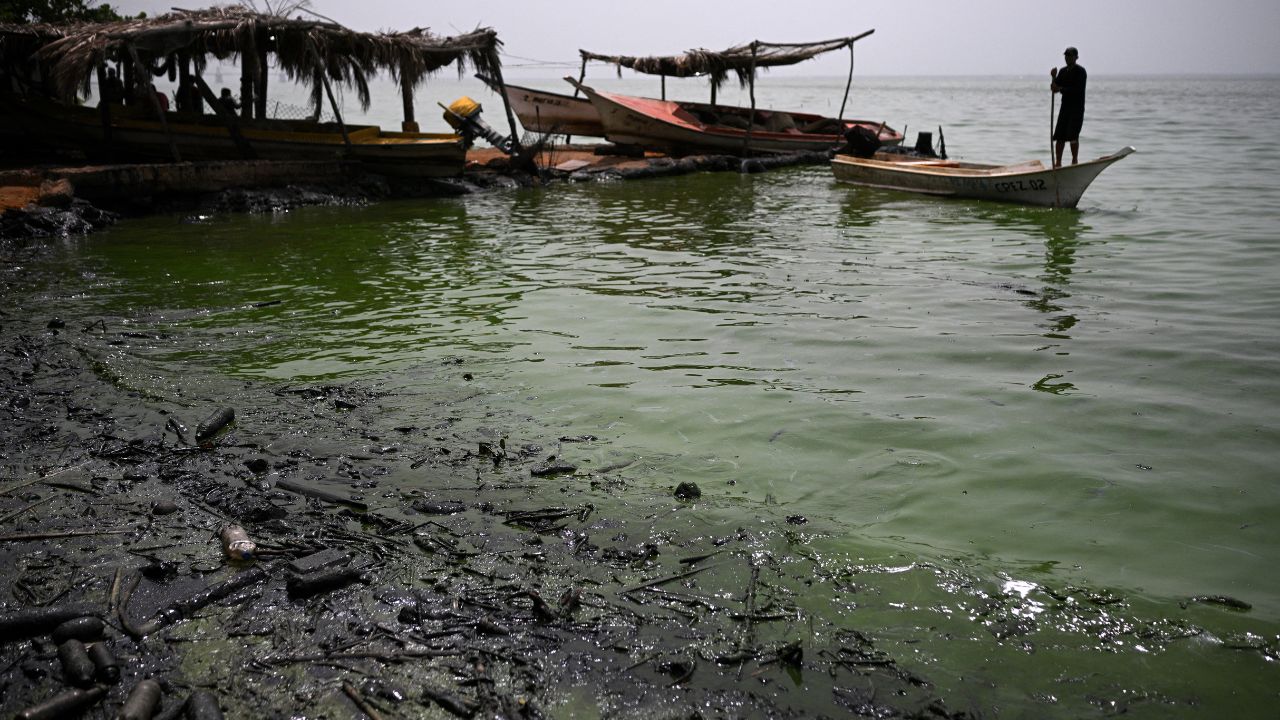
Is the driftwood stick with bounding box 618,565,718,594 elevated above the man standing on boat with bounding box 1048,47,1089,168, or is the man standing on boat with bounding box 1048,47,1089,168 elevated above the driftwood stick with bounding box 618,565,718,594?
the man standing on boat with bounding box 1048,47,1089,168

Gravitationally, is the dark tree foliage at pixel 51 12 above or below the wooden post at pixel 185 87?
above

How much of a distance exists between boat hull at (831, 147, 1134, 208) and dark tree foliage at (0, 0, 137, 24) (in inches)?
772

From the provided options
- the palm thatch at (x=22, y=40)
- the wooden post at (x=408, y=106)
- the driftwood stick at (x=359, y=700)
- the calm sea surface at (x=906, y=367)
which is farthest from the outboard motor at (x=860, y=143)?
the driftwood stick at (x=359, y=700)

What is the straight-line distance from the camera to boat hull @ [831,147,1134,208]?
15.4 m

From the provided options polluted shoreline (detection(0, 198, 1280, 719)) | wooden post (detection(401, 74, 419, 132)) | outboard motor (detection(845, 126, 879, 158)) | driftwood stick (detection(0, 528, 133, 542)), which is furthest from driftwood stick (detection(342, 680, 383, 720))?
outboard motor (detection(845, 126, 879, 158))

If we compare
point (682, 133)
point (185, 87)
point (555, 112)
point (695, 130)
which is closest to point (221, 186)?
point (185, 87)

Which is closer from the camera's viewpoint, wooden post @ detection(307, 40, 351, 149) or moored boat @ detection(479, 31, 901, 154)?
wooden post @ detection(307, 40, 351, 149)

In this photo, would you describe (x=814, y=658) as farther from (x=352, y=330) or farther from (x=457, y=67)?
(x=457, y=67)

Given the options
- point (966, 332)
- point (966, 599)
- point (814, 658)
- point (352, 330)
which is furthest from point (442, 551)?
point (966, 332)

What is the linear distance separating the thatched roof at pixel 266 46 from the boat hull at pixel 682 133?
5719 millimetres

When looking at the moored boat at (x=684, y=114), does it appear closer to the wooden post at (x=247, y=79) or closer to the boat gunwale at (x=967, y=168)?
the boat gunwale at (x=967, y=168)

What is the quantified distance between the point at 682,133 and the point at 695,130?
0.42 m

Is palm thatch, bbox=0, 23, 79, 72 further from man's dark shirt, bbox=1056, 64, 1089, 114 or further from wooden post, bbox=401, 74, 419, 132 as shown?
man's dark shirt, bbox=1056, 64, 1089, 114

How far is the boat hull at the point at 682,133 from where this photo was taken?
25.1 metres
